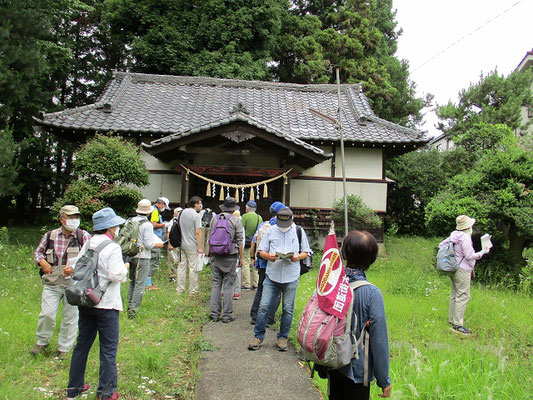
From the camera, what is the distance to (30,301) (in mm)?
6617

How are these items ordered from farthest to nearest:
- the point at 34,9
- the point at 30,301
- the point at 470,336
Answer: the point at 34,9, the point at 30,301, the point at 470,336

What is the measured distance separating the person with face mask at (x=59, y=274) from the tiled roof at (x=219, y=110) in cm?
647

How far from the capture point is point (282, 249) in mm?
5062

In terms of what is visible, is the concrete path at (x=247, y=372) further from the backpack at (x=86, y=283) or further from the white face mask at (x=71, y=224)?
the white face mask at (x=71, y=224)

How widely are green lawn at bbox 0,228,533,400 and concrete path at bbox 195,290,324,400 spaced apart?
18 centimetres

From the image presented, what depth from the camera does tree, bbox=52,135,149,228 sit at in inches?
366

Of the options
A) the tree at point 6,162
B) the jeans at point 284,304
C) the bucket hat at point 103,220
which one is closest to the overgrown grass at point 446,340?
the jeans at point 284,304

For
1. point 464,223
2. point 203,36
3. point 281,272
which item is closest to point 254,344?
point 281,272

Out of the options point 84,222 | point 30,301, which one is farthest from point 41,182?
point 30,301

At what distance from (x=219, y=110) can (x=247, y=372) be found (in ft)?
37.7

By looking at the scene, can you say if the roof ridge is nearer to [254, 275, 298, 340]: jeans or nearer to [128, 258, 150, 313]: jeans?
[128, 258, 150, 313]: jeans

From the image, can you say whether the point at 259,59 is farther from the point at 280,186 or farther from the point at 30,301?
the point at 30,301

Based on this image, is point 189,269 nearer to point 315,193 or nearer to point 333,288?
point 333,288

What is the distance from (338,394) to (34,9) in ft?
47.6
